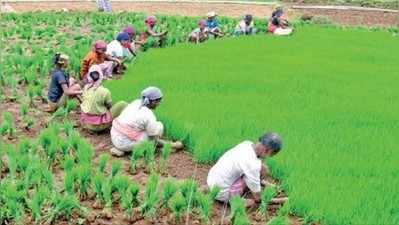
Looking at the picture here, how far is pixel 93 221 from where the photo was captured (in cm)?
545

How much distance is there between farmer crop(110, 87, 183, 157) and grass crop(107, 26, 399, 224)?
469 millimetres

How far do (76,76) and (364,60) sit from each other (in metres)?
5.47

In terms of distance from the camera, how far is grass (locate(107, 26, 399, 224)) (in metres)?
5.76

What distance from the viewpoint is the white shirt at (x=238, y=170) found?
221 inches

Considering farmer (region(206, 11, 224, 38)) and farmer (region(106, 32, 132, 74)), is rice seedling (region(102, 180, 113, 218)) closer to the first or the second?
farmer (region(106, 32, 132, 74))

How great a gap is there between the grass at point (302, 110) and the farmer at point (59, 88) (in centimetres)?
70

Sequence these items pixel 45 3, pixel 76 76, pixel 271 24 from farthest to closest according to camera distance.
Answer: pixel 45 3 → pixel 271 24 → pixel 76 76

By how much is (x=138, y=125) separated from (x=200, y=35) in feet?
27.4

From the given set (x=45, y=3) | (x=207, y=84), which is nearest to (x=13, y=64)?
(x=207, y=84)

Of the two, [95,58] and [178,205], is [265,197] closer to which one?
[178,205]

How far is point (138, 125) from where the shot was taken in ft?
22.8

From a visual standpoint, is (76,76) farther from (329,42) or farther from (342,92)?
(329,42)

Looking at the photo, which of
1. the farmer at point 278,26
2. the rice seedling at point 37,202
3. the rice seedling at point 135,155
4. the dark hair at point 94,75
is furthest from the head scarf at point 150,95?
the farmer at point 278,26

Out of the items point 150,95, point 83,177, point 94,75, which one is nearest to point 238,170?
point 83,177
